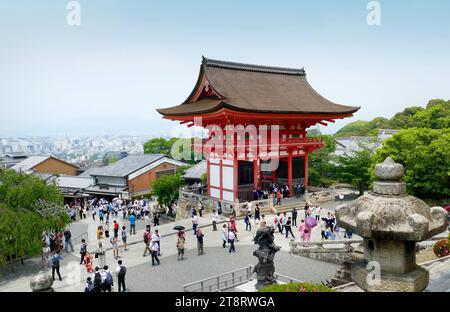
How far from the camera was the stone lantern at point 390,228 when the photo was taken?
22.4 feet

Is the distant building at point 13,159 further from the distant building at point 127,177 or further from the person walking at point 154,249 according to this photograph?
the person walking at point 154,249

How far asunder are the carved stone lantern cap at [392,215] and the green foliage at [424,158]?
66.4 ft

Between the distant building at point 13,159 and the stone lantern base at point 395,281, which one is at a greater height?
the stone lantern base at point 395,281

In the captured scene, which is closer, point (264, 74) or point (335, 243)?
point (335, 243)

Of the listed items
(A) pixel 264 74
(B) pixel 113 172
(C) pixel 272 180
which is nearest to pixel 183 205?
(C) pixel 272 180

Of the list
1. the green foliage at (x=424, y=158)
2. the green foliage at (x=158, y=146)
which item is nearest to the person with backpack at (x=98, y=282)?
the green foliage at (x=424, y=158)

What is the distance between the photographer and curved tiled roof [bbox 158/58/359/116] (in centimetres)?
2778

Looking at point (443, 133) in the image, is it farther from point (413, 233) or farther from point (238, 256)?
point (413, 233)

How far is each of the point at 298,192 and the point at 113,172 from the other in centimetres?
2834

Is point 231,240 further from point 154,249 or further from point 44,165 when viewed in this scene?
point 44,165

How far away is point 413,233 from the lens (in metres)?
6.56

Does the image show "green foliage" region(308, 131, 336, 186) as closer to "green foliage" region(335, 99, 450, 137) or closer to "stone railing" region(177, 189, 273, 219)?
"stone railing" region(177, 189, 273, 219)

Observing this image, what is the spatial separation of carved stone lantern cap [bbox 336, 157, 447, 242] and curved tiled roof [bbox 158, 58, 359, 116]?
718 inches

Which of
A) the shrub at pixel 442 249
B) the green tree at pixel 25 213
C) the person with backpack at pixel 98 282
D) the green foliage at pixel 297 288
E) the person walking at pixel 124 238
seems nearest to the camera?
the green foliage at pixel 297 288
